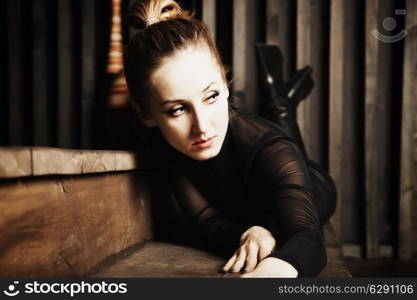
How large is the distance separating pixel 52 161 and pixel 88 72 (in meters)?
1.43

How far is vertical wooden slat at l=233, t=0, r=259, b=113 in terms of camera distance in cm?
190

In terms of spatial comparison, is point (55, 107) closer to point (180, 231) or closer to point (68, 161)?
point (180, 231)

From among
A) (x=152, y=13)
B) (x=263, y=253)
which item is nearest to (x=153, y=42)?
(x=152, y=13)

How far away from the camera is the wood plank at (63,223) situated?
589 millimetres

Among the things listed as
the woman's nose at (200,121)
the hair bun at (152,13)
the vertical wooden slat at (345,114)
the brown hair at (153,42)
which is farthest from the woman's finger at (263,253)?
the vertical wooden slat at (345,114)

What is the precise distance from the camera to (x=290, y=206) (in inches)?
35.4

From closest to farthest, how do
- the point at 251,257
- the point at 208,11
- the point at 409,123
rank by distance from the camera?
1. the point at 251,257
2. the point at 409,123
3. the point at 208,11

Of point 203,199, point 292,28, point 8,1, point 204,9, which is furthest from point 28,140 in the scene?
point 292,28

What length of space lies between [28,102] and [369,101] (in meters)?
1.67

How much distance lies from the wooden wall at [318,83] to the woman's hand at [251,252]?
108 cm

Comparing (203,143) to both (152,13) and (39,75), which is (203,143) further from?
(39,75)

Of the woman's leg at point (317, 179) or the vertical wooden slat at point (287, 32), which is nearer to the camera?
the woman's leg at point (317, 179)

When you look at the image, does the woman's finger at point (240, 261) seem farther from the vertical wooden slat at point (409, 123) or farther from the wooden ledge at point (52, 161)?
the vertical wooden slat at point (409, 123)

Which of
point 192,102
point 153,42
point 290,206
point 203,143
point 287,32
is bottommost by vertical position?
point 290,206
